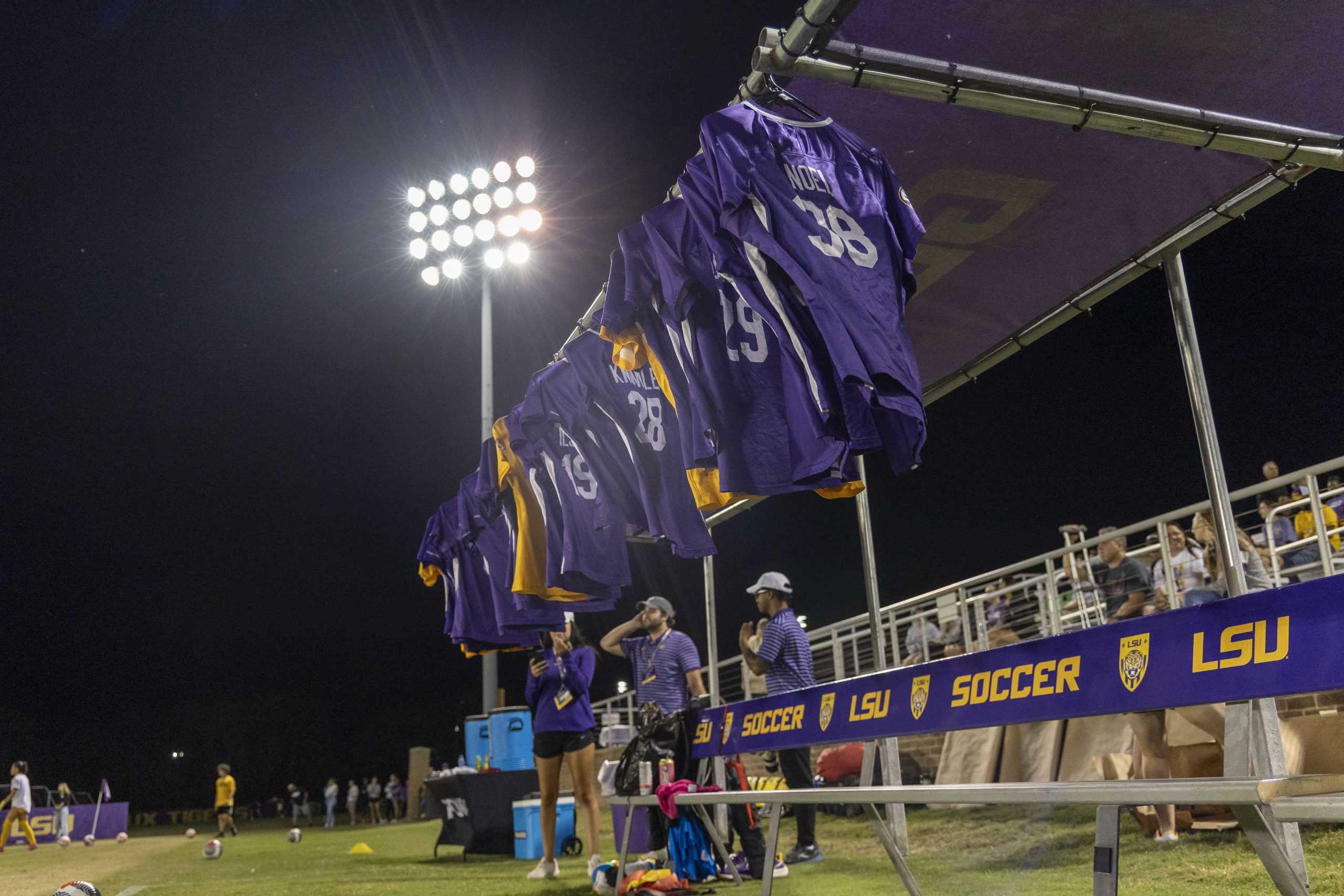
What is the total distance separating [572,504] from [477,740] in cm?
629

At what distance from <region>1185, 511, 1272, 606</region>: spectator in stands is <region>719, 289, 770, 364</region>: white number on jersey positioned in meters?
2.81

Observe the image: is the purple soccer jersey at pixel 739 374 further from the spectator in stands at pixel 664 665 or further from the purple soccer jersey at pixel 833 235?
the spectator in stands at pixel 664 665

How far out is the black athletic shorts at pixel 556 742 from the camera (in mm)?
7098

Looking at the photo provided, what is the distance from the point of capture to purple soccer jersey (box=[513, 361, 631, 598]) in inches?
207

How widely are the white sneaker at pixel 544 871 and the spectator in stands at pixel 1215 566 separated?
4709 millimetres

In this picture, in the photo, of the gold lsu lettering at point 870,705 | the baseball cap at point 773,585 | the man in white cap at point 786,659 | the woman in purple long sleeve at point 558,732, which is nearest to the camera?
the gold lsu lettering at point 870,705

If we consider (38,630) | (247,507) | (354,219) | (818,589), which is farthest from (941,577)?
(38,630)

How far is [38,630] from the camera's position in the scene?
112 feet

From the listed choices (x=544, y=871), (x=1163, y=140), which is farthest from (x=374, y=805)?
(x=1163, y=140)

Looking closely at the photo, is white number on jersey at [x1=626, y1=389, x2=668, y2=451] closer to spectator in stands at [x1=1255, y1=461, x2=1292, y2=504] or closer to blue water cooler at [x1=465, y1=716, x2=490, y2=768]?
blue water cooler at [x1=465, y1=716, x2=490, y2=768]

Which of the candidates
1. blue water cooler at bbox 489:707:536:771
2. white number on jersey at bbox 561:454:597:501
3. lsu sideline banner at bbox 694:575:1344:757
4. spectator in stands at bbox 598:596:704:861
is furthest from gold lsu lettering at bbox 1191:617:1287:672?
blue water cooler at bbox 489:707:536:771

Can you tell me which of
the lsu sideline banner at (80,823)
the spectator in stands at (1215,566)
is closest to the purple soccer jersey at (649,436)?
the spectator in stands at (1215,566)

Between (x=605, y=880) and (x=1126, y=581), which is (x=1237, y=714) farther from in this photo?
(x=1126, y=581)

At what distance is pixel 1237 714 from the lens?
234 cm
